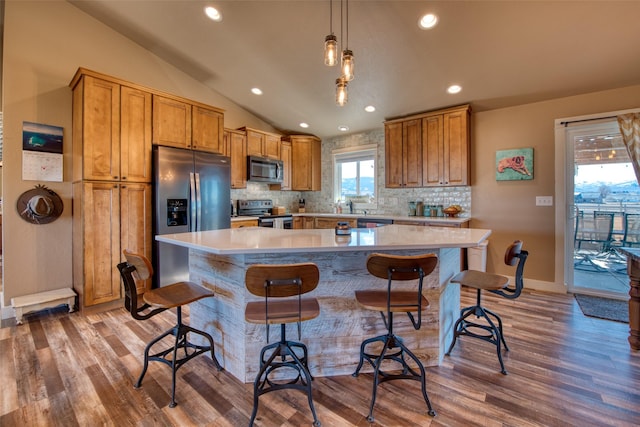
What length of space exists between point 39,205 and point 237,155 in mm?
2527

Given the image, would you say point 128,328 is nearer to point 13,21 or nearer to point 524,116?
point 13,21

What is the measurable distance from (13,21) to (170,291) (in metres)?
3.46

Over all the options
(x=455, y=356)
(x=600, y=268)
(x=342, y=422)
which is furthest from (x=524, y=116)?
(x=342, y=422)

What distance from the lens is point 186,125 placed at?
12.4ft

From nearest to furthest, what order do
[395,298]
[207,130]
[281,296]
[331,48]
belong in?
[281,296]
[395,298]
[331,48]
[207,130]

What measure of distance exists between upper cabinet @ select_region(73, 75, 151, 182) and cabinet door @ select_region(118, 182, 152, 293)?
14 cm

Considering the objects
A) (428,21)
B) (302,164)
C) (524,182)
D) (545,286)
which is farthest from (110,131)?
(545,286)

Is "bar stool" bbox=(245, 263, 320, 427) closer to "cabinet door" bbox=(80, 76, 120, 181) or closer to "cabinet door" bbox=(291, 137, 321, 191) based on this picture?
"cabinet door" bbox=(80, 76, 120, 181)

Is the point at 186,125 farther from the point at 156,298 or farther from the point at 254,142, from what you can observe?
the point at 156,298

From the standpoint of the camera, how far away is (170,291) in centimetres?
199

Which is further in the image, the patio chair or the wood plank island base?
the patio chair

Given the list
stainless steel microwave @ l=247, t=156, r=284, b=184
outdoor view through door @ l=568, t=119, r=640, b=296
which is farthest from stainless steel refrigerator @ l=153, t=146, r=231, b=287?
outdoor view through door @ l=568, t=119, r=640, b=296

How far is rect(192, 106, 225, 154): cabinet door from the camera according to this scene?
3.88 metres

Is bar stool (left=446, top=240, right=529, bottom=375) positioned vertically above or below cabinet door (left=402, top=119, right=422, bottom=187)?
below
